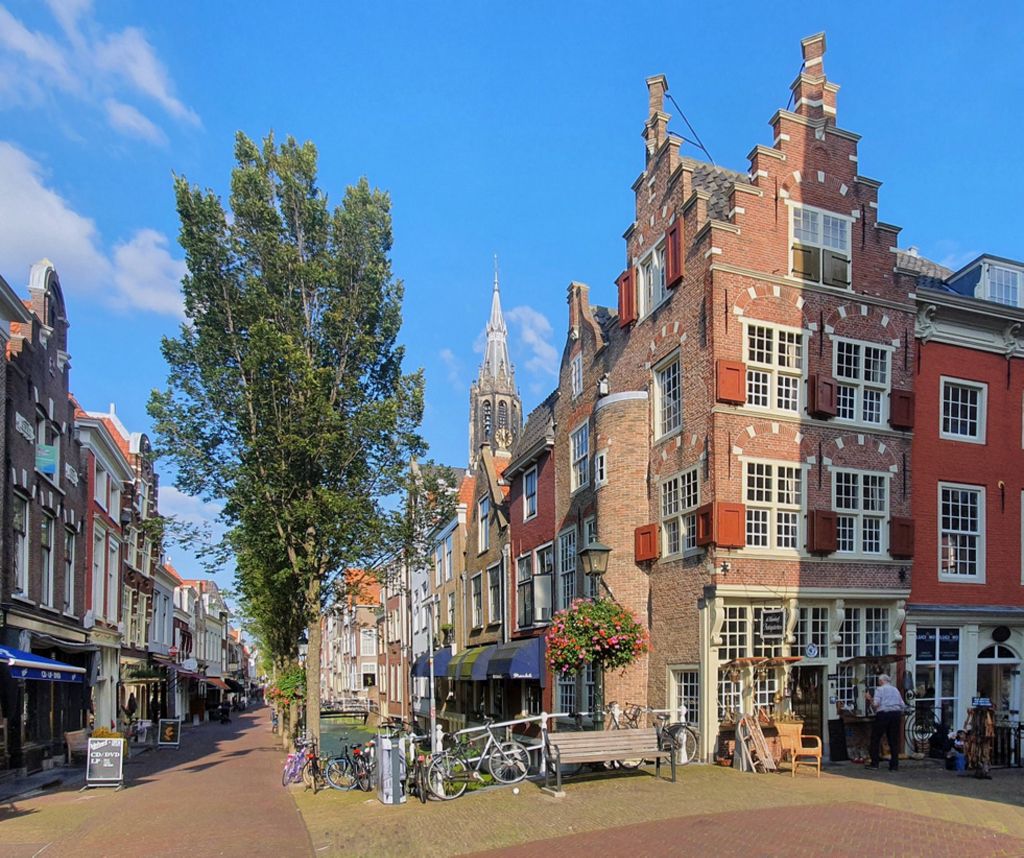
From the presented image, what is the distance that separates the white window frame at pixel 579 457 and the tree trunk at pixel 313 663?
7741 mm

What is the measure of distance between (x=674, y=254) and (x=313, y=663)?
38.7 ft

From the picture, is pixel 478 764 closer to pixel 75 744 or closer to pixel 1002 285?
pixel 75 744

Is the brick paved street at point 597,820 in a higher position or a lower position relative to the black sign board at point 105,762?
higher

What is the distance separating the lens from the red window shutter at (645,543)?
2022cm

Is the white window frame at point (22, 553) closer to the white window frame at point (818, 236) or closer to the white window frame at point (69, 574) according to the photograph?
the white window frame at point (69, 574)

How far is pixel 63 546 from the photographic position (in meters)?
27.4

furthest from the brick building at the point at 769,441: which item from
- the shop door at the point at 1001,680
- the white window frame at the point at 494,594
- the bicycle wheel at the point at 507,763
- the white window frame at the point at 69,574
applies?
the white window frame at the point at 69,574

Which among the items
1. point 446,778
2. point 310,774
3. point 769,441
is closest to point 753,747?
point 446,778

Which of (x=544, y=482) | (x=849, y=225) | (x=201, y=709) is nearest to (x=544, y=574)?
(x=544, y=482)

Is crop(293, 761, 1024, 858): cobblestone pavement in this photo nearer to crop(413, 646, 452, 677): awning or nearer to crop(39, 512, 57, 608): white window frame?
crop(39, 512, 57, 608): white window frame

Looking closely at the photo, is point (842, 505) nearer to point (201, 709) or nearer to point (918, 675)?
point (918, 675)

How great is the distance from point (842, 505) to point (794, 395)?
2.56 m

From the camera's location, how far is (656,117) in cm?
2238

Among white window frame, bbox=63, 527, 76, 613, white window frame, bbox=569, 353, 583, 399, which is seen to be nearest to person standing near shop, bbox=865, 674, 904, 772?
white window frame, bbox=569, 353, 583, 399
